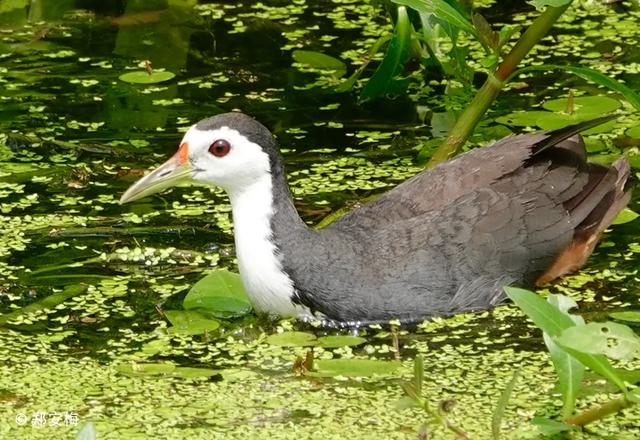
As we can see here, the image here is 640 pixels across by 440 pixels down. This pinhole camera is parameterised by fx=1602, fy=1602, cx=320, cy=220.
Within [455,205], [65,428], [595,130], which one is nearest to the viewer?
[65,428]

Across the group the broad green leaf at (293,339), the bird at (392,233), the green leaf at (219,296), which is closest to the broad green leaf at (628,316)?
the bird at (392,233)

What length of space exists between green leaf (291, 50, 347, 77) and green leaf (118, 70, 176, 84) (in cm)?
75

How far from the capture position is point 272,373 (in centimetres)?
624

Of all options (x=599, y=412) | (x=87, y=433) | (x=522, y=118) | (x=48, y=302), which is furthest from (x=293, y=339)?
(x=522, y=118)

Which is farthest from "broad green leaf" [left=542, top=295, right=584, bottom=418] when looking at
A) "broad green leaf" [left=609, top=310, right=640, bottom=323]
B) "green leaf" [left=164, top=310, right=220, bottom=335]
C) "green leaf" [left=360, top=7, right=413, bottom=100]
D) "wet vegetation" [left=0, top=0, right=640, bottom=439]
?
"green leaf" [left=360, top=7, right=413, bottom=100]

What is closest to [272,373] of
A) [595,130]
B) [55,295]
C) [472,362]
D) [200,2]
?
[472,362]

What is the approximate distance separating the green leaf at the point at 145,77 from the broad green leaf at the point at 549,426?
14.2 ft

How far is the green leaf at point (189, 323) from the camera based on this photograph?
261 inches

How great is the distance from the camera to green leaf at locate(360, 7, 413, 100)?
25.9 feet

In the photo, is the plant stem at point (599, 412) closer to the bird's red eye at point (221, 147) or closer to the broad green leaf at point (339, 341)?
the broad green leaf at point (339, 341)

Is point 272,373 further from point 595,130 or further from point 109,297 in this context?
point 595,130

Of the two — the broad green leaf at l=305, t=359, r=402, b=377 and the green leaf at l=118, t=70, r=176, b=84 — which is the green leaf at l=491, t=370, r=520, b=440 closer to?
the broad green leaf at l=305, t=359, r=402, b=377

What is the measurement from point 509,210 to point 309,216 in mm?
1222

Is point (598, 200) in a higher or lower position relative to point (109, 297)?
higher
